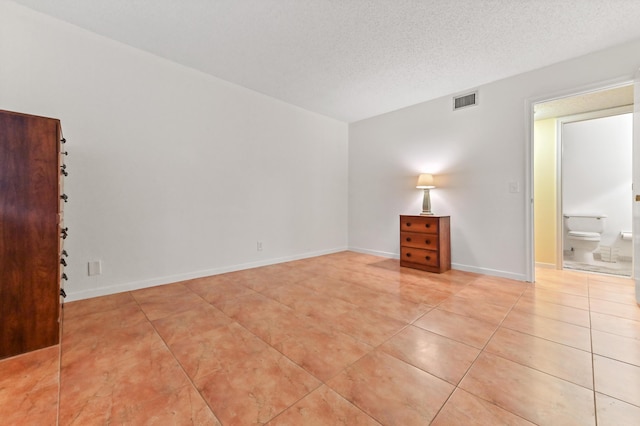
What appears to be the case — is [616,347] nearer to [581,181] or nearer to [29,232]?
[29,232]

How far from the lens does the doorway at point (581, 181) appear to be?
10.5 feet

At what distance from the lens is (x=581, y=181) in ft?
14.5

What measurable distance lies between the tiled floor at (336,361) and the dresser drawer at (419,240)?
34.5 inches

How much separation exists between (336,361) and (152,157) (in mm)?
2623

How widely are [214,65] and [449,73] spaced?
8.66 feet

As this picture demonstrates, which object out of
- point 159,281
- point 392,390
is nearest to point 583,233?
point 392,390

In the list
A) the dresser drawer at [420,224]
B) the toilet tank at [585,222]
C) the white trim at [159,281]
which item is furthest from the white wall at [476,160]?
the toilet tank at [585,222]

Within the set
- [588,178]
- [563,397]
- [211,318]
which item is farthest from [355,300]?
[588,178]

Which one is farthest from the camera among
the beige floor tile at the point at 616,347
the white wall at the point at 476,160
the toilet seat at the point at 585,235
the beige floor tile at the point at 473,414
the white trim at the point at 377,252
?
the white trim at the point at 377,252

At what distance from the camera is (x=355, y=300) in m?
2.30

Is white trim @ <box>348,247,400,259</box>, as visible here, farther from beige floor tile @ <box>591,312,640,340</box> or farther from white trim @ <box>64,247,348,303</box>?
beige floor tile @ <box>591,312,640,340</box>

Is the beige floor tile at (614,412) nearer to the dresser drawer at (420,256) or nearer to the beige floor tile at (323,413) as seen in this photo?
the beige floor tile at (323,413)

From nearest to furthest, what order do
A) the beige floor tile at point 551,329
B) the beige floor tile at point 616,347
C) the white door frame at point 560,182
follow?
the beige floor tile at point 616,347 < the beige floor tile at point 551,329 < the white door frame at point 560,182

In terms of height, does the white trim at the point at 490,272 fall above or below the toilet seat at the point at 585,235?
below
